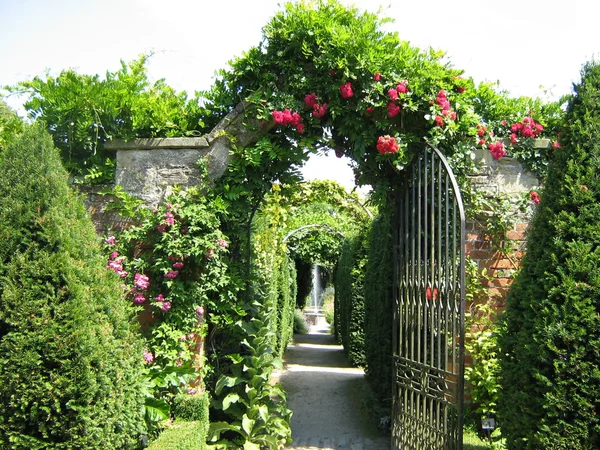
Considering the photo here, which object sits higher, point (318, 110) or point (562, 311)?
point (318, 110)

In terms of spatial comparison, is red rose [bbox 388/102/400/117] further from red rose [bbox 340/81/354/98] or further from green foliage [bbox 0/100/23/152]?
green foliage [bbox 0/100/23/152]

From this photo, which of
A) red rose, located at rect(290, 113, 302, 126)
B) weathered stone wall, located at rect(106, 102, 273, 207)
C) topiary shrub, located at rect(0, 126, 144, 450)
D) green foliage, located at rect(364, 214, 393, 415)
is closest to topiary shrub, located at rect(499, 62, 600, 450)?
red rose, located at rect(290, 113, 302, 126)

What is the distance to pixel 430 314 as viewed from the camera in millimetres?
4164

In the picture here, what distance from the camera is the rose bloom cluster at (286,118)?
15.2 ft

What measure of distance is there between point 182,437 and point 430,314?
2.11 m

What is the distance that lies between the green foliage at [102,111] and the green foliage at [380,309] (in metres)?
2.72

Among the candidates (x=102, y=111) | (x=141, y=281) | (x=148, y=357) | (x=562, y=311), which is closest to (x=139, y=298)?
(x=141, y=281)

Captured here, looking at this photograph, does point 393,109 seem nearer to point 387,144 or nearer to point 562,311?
point 387,144

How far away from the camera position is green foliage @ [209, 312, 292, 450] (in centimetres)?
495

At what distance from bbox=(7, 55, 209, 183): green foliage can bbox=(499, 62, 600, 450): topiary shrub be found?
3139 millimetres

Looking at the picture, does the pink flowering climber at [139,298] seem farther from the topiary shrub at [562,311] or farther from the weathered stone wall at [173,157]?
the topiary shrub at [562,311]

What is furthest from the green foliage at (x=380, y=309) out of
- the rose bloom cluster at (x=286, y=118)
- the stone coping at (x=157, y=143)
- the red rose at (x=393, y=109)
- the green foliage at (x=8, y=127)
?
the green foliage at (x=8, y=127)

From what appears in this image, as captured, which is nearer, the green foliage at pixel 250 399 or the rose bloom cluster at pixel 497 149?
the rose bloom cluster at pixel 497 149

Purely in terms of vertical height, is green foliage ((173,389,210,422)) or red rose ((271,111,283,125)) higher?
red rose ((271,111,283,125))
